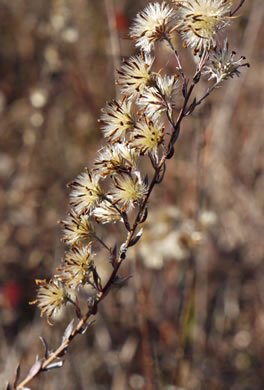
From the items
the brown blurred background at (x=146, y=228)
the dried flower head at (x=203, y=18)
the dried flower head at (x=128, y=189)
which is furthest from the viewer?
the brown blurred background at (x=146, y=228)

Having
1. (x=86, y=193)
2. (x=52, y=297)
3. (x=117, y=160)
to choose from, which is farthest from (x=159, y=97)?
(x=52, y=297)

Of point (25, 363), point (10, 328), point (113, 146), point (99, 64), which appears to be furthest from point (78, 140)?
point (113, 146)

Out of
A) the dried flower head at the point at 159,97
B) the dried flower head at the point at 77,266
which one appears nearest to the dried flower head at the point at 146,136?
the dried flower head at the point at 159,97

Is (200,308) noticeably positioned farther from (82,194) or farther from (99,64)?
(99,64)

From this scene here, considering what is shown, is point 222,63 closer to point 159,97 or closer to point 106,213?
point 159,97

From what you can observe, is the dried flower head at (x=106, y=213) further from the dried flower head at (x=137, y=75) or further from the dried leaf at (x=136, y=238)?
the dried flower head at (x=137, y=75)

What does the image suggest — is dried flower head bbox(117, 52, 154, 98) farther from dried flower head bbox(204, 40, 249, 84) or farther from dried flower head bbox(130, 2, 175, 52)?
dried flower head bbox(204, 40, 249, 84)
